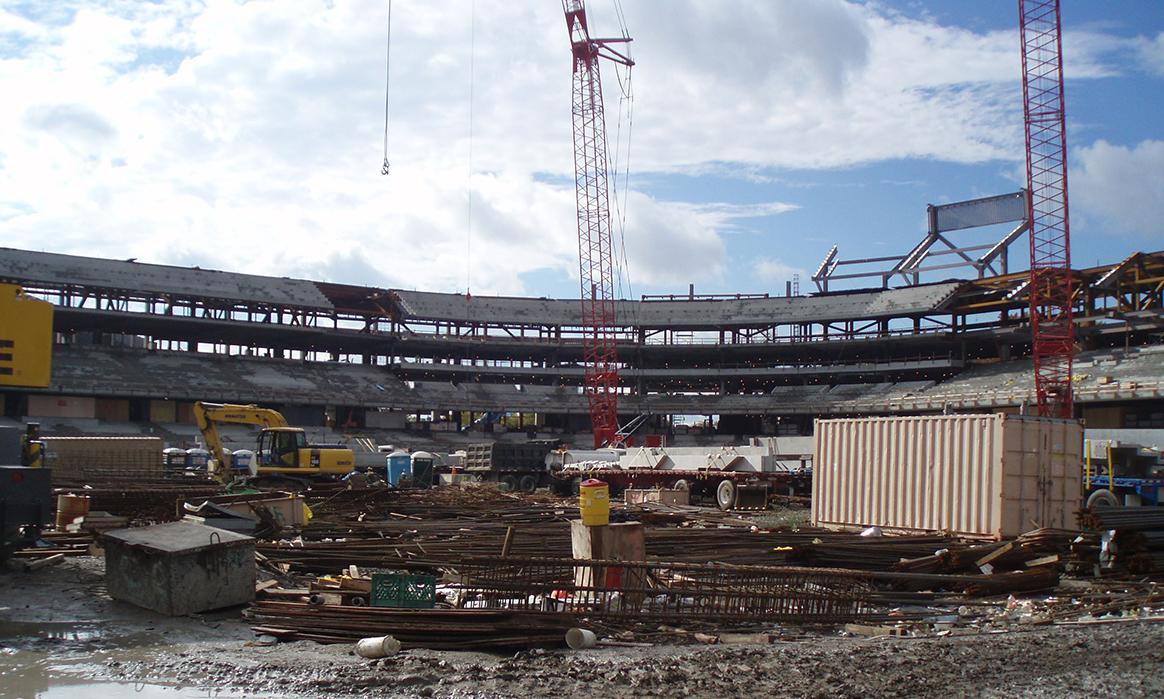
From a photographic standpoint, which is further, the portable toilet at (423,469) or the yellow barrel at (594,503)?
the portable toilet at (423,469)

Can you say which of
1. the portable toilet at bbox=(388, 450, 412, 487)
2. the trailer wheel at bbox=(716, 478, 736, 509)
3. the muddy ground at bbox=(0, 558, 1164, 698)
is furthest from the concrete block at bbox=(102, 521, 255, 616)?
the portable toilet at bbox=(388, 450, 412, 487)

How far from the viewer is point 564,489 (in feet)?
150

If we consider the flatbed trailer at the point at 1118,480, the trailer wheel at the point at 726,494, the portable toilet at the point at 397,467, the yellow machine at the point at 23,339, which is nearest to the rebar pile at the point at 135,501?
the yellow machine at the point at 23,339

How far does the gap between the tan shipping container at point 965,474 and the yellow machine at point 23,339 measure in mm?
16309

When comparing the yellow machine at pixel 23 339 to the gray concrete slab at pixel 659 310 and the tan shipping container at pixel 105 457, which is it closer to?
the tan shipping container at pixel 105 457

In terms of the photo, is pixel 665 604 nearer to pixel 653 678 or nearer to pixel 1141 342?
A: pixel 653 678

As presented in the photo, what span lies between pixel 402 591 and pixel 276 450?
23.2 meters

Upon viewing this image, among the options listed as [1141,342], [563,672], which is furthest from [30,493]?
[1141,342]

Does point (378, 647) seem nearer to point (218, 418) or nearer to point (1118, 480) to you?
point (218, 418)

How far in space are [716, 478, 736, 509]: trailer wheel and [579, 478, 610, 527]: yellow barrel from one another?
2232cm

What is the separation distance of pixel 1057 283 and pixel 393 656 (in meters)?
60.8

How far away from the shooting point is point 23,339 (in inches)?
603

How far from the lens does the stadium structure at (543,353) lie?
6041cm

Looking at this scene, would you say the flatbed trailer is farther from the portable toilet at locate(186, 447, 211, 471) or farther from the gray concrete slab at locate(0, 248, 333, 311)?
the gray concrete slab at locate(0, 248, 333, 311)
